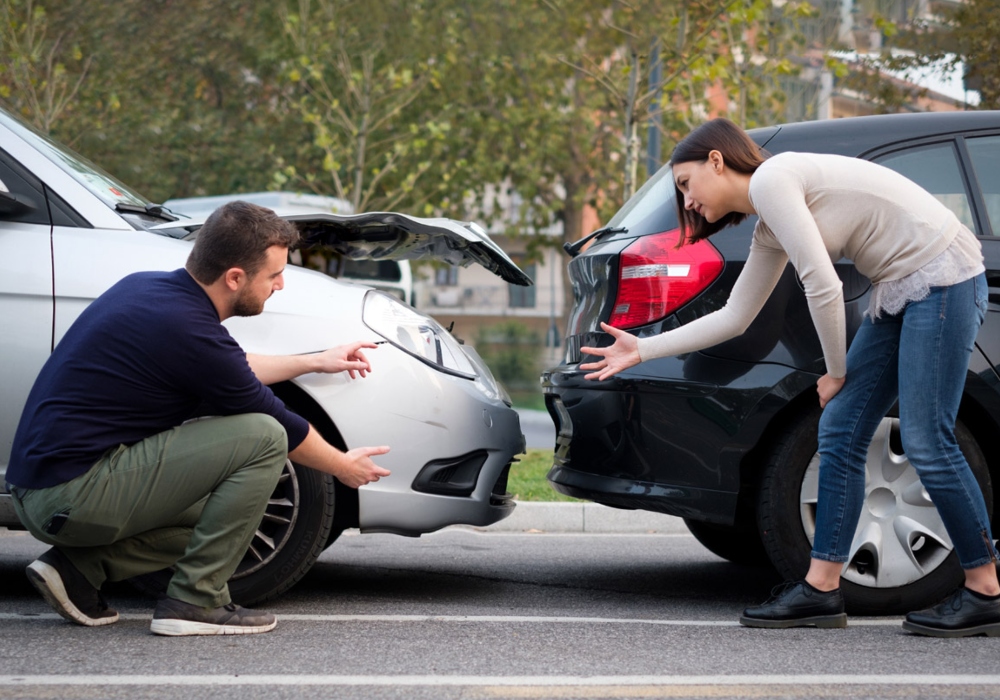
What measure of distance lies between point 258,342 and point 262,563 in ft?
2.28

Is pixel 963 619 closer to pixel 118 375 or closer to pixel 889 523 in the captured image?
pixel 889 523

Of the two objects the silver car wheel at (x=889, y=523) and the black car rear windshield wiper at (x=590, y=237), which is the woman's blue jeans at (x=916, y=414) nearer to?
the silver car wheel at (x=889, y=523)

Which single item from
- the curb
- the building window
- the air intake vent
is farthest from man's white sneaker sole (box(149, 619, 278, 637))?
the building window

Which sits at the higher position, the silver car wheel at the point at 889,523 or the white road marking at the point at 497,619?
the silver car wheel at the point at 889,523

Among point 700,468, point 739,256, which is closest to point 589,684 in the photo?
point 700,468

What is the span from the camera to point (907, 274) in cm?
355

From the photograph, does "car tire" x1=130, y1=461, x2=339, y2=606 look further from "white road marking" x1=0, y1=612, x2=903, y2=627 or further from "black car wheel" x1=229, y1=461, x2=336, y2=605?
"white road marking" x1=0, y1=612, x2=903, y2=627

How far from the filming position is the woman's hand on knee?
3.65m

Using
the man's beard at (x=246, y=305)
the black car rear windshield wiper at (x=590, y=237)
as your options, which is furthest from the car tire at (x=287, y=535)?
the black car rear windshield wiper at (x=590, y=237)

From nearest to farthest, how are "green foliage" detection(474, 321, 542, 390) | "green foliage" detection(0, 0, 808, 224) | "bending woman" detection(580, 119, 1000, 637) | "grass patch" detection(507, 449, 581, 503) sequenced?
1. "bending woman" detection(580, 119, 1000, 637)
2. "grass patch" detection(507, 449, 581, 503)
3. "green foliage" detection(0, 0, 808, 224)
4. "green foliage" detection(474, 321, 542, 390)

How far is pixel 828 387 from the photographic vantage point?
3656 millimetres

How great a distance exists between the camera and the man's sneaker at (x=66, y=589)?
350cm

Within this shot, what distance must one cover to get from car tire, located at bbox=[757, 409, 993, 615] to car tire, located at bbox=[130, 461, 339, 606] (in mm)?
1389

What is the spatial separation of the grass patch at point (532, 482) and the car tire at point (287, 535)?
2.22 m
